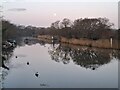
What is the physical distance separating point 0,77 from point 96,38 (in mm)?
6983

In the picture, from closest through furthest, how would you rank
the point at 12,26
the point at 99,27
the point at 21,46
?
the point at 12,26
the point at 21,46
the point at 99,27

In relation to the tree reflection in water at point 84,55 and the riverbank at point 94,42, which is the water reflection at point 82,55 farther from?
the riverbank at point 94,42

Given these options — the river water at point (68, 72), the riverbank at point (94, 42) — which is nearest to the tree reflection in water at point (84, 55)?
the river water at point (68, 72)

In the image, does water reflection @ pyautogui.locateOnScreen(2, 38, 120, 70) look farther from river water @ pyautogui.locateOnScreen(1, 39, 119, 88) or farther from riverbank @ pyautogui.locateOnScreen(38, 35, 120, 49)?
riverbank @ pyautogui.locateOnScreen(38, 35, 120, 49)

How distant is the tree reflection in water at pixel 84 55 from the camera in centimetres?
831

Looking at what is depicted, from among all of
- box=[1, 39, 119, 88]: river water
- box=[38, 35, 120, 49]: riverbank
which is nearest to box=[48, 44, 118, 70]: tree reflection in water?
box=[1, 39, 119, 88]: river water

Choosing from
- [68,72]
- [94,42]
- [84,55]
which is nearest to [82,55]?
[84,55]

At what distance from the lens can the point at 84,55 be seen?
32.4 feet

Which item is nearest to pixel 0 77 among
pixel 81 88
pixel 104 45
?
pixel 81 88

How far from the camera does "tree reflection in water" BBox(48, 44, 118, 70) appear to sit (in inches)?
327

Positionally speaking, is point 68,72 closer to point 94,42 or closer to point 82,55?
point 82,55

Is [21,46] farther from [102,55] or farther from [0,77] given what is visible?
[0,77]

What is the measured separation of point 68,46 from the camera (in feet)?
36.3

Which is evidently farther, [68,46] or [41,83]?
[68,46]
